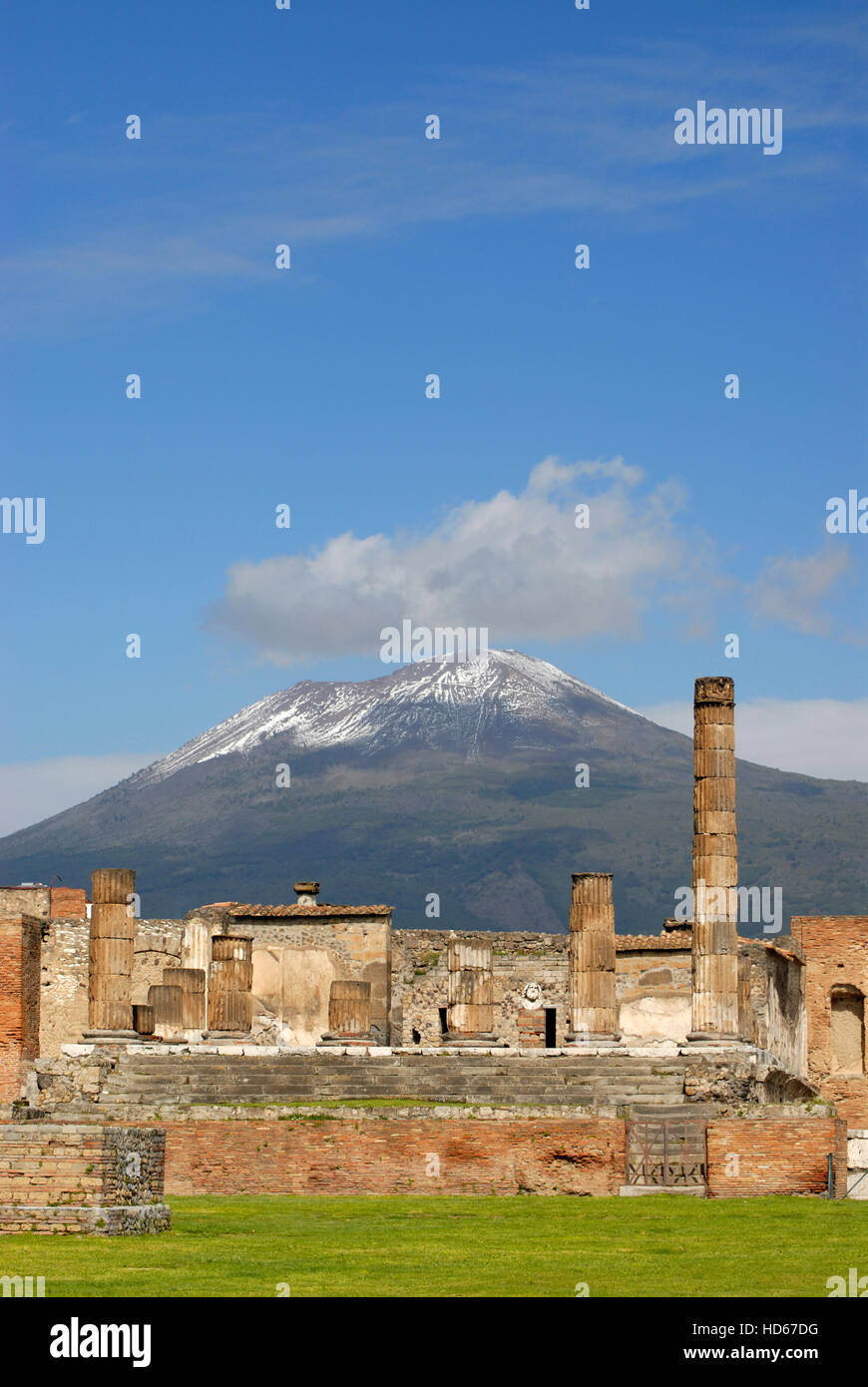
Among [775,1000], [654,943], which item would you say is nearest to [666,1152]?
[775,1000]

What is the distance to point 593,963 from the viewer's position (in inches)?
1625

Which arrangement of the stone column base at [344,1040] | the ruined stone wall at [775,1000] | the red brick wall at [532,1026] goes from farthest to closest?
the red brick wall at [532,1026], the ruined stone wall at [775,1000], the stone column base at [344,1040]

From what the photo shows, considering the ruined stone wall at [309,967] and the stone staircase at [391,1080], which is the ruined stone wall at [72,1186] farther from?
the ruined stone wall at [309,967]

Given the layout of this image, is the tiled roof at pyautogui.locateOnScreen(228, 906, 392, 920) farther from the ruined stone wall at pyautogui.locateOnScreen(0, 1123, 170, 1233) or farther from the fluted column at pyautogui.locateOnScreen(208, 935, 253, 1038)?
the ruined stone wall at pyautogui.locateOnScreen(0, 1123, 170, 1233)

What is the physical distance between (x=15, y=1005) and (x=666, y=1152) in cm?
2126

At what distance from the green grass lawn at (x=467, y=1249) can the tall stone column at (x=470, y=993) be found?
1375 cm

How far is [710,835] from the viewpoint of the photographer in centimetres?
4016

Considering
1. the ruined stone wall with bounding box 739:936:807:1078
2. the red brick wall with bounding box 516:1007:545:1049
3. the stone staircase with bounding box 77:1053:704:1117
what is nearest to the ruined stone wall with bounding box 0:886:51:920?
the red brick wall with bounding box 516:1007:545:1049

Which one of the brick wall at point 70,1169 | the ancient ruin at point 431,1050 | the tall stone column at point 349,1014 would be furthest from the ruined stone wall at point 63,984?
the brick wall at point 70,1169

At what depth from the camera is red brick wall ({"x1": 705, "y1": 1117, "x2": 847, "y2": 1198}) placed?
25.9 metres

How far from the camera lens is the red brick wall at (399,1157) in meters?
26.5
